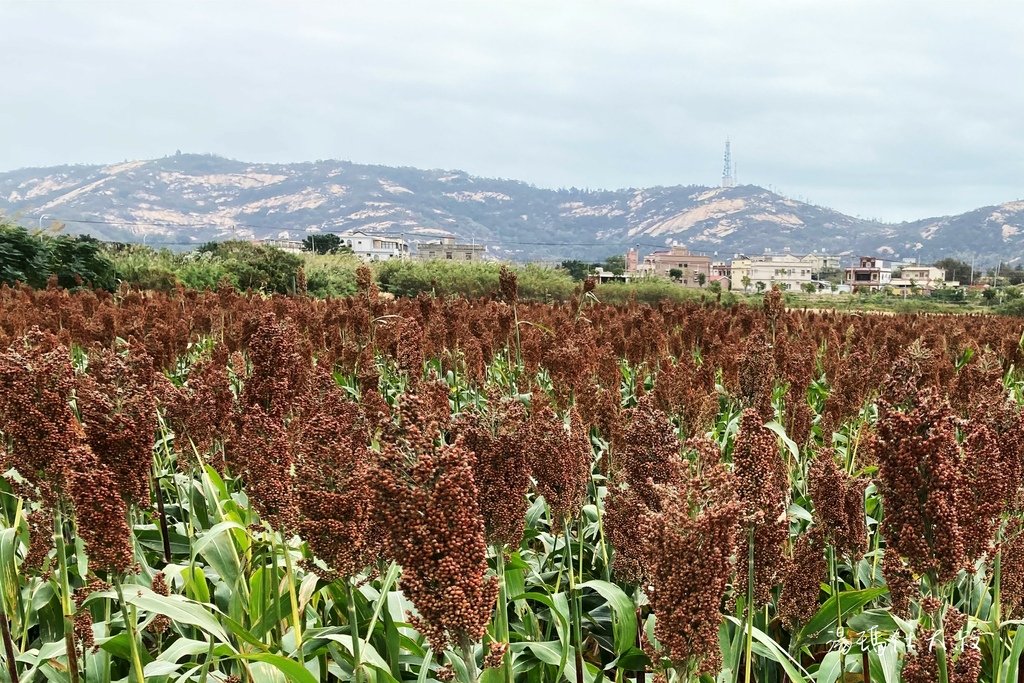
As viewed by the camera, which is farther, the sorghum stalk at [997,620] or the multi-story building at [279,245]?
the multi-story building at [279,245]

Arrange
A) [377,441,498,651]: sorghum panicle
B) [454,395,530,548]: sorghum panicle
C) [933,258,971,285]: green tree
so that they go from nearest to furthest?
1. [377,441,498,651]: sorghum panicle
2. [454,395,530,548]: sorghum panicle
3. [933,258,971,285]: green tree

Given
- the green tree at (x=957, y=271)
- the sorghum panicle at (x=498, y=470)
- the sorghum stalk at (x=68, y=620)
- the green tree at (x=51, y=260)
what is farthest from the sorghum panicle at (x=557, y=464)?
the green tree at (x=957, y=271)

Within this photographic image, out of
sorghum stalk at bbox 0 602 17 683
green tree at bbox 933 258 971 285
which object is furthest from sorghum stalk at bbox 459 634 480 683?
green tree at bbox 933 258 971 285

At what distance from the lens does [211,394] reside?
9.30 feet

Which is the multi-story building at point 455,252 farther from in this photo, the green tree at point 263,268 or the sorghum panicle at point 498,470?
the sorghum panicle at point 498,470

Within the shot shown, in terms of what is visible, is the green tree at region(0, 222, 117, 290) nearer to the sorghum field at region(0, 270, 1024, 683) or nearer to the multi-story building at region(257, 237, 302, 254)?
the multi-story building at region(257, 237, 302, 254)

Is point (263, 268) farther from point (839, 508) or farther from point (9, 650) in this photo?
point (839, 508)

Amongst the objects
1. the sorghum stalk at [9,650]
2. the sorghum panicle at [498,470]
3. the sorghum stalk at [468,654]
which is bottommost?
the sorghum stalk at [9,650]

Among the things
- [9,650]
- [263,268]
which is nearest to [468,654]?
[9,650]

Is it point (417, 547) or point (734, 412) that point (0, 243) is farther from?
point (417, 547)

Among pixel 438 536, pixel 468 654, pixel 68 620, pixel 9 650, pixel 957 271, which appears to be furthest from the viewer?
pixel 957 271

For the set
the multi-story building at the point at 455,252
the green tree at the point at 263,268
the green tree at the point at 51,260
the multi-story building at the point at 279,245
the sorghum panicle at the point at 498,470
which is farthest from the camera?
the multi-story building at the point at 455,252

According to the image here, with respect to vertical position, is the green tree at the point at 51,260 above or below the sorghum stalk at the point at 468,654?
above

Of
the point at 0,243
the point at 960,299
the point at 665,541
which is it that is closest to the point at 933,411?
the point at 665,541
